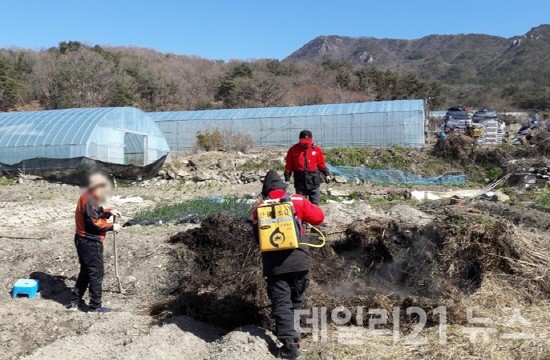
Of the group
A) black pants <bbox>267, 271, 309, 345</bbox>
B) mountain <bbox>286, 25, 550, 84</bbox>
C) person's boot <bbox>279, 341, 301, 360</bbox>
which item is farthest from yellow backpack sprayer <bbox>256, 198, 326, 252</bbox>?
mountain <bbox>286, 25, 550, 84</bbox>

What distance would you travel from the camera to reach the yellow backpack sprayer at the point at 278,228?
175 inches

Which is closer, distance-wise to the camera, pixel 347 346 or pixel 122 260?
pixel 347 346

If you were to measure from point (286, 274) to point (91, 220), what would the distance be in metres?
2.22

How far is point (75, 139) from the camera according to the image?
18359 millimetres

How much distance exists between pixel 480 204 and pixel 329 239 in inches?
200

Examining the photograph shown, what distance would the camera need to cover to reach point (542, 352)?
4227mm

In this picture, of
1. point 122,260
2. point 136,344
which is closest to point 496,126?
point 122,260

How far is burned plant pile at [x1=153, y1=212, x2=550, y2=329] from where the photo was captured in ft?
17.6

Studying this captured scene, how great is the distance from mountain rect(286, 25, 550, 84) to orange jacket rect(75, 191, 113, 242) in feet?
253

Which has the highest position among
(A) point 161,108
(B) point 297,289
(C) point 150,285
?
(A) point 161,108

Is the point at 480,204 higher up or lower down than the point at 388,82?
lower down

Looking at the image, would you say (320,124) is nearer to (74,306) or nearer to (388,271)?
(388,271)

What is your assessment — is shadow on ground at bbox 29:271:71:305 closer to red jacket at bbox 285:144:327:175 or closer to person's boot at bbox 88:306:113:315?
person's boot at bbox 88:306:113:315

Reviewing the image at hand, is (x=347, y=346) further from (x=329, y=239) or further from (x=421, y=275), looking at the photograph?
(x=329, y=239)
